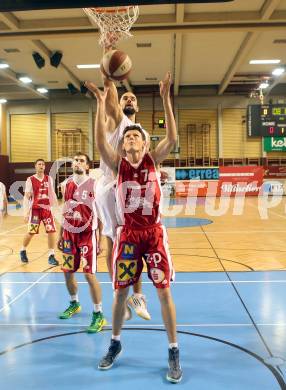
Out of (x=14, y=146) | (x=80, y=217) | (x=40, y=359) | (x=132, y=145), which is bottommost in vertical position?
(x=40, y=359)

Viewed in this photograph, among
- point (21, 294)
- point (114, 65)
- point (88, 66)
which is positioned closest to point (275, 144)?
point (88, 66)

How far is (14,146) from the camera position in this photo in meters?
26.2

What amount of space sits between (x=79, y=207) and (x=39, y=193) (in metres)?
3.29

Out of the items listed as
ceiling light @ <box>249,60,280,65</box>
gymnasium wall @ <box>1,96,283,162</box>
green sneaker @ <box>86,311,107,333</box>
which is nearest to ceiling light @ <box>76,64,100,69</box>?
gymnasium wall @ <box>1,96,283,162</box>

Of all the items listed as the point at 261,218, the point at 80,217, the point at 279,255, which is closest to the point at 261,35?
the point at 261,218

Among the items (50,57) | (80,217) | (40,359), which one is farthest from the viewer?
(50,57)

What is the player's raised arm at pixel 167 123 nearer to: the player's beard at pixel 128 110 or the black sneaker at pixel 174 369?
the player's beard at pixel 128 110

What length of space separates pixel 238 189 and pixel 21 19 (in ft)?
43.5

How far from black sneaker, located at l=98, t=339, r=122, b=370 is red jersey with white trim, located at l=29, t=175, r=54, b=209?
4607 millimetres

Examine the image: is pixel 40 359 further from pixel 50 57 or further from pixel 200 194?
pixel 200 194

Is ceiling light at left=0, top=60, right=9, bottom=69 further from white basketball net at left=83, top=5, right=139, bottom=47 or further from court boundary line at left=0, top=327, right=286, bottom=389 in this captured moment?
court boundary line at left=0, top=327, right=286, bottom=389

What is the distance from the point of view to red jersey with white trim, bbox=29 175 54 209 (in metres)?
7.82

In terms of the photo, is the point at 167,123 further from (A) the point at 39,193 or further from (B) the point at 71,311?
(A) the point at 39,193

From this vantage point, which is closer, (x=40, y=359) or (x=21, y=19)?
(x=40, y=359)
